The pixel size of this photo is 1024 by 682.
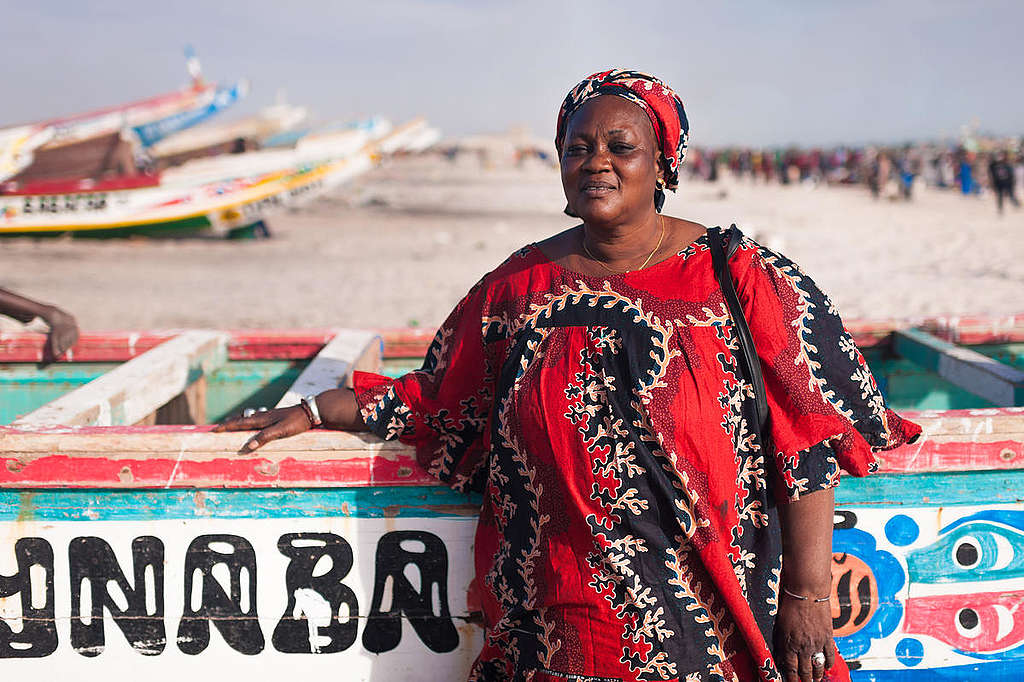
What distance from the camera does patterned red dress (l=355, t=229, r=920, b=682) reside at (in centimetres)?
153

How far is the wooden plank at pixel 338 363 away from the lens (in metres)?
2.43

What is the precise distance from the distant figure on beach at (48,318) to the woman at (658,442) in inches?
84.6

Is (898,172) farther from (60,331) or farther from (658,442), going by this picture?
(658,442)

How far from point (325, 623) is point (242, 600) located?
0.65 ft

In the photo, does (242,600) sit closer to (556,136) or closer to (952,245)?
(556,136)

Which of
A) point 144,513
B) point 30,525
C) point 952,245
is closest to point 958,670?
point 144,513

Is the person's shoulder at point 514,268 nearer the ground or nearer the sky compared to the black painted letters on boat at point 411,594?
nearer the sky

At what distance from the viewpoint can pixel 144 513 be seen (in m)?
1.94

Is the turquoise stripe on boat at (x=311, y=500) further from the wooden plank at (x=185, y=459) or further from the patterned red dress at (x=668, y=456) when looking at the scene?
the patterned red dress at (x=668, y=456)

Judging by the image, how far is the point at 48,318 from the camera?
3156mm

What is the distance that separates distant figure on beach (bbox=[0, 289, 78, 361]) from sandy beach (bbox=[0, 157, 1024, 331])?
5.22 metres

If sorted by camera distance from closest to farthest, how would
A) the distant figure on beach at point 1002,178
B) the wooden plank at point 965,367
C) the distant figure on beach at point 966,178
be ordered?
1. the wooden plank at point 965,367
2. the distant figure on beach at point 1002,178
3. the distant figure on beach at point 966,178

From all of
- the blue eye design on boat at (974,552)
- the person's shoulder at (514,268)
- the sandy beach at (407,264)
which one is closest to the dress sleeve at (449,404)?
the person's shoulder at (514,268)

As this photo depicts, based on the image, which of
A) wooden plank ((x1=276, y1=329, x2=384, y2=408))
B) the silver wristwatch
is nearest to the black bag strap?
the silver wristwatch
